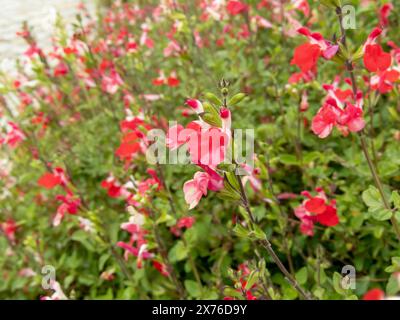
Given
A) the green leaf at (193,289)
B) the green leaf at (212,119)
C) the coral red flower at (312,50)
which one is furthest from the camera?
the green leaf at (193,289)

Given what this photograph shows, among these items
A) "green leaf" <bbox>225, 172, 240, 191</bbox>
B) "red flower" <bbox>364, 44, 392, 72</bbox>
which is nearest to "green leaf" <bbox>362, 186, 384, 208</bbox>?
"red flower" <bbox>364, 44, 392, 72</bbox>

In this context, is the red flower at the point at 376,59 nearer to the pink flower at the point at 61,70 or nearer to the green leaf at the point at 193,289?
the green leaf at the point at 193,289

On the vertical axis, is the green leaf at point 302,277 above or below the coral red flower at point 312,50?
below

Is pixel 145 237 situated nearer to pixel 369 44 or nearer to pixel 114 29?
pixel 369 44

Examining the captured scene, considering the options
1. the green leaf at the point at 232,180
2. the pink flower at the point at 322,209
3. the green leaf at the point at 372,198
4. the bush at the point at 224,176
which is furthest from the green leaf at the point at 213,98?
the pink flower at the point at 322,209

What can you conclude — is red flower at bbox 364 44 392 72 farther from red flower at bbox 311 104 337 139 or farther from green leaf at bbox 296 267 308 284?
green leaf at bbox 296 267 308 284

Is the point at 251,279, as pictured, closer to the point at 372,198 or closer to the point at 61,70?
the point at 372,198

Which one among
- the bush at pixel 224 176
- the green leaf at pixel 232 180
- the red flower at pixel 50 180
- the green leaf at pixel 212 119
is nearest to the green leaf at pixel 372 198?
Result: the bush at pixel 224 176

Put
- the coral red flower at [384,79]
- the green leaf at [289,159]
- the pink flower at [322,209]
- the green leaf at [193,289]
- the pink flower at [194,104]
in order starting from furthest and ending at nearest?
the green leaf at [289,159]
the green leaf at [193,289]
the pink flower at [322,209]
the coral red flower at [384,79]
the pink flower at [194,104]

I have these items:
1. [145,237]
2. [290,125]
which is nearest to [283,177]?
[290,125]

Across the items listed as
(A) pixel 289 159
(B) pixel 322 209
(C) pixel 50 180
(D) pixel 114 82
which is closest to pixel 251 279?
(B) pixel 322 209

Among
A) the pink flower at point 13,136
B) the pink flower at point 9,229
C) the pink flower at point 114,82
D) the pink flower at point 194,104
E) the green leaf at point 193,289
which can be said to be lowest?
the green leaf at point 193,289

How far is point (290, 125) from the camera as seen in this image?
215cm

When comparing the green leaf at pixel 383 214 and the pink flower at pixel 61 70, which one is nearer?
the green leaf at pixel 383 214
